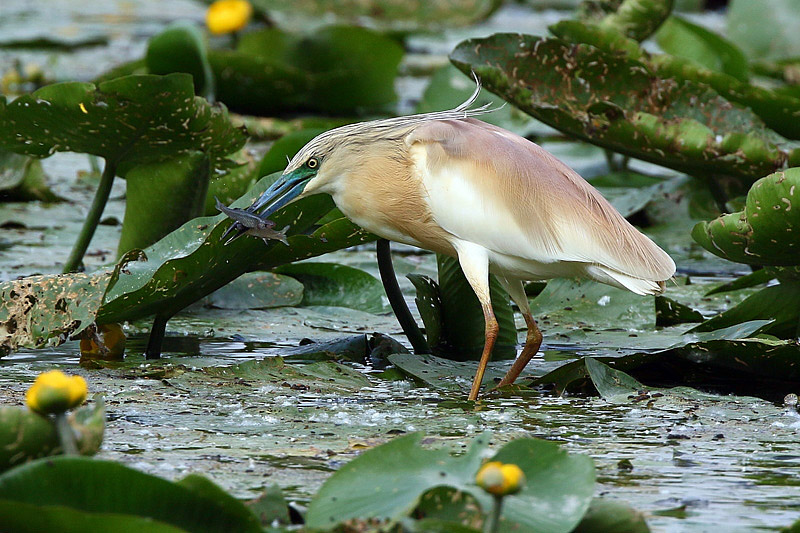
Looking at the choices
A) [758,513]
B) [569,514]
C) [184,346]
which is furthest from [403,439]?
[184,346]

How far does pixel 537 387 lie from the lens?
316 centimetres

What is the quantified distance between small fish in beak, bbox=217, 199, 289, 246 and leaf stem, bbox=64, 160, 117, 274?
852 millimetres

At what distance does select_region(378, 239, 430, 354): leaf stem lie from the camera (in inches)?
129

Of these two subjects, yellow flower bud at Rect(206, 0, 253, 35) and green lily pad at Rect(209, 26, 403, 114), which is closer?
green lily pad at Rect(209, 26, 403, 114)

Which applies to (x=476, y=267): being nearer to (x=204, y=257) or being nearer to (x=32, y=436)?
(x=204, y=257)

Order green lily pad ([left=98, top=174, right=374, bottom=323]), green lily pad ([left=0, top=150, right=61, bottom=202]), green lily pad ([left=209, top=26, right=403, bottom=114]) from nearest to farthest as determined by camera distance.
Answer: green lily pad ([left=98, top=174, right=374, bottom=323])
green lily pad ([left=0, top=150, right=61, bottom=202])
green lily pad ([left=209, top=26, right=403, bottom=114])

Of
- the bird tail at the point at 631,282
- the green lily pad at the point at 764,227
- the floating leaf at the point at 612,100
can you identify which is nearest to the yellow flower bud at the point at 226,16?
the floating leaf at the point at 612,100

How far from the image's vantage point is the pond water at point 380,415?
7.34 ft

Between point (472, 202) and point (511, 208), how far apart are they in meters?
0.11

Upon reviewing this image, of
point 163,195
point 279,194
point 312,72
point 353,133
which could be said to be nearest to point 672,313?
point 353,133

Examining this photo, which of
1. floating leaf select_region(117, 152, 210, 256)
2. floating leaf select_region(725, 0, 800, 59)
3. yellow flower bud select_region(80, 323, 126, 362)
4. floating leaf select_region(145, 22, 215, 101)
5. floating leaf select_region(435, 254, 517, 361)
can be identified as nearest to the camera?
yellow flower bud select_region(80, 323, 126, 362)

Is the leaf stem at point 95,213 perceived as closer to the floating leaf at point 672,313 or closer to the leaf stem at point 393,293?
the leaf stem at point 393,293

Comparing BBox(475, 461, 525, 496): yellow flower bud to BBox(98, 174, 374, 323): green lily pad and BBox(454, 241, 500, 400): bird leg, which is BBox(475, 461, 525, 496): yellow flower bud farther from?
BBox(454, 241, 500, 400): bird leg

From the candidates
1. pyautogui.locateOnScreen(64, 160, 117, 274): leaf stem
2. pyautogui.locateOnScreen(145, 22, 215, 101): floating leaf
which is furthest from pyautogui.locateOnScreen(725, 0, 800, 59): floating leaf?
pyautogui.locateOnScreen(64, 160, 117, 274): leaf stem
